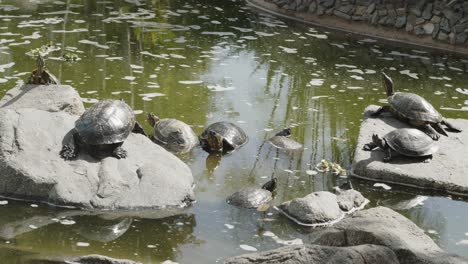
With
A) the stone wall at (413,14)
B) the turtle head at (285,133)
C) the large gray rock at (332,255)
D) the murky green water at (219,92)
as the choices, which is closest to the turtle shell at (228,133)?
the murky green water at (219,92)

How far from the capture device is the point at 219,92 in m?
11.6

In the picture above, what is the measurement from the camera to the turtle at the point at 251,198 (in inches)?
293

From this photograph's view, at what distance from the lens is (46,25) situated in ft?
49.3

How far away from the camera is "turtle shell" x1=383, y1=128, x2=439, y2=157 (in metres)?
8.63

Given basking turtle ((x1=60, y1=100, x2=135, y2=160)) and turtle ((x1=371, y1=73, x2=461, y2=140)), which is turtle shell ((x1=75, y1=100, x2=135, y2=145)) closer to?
basking turtle ((x1=60, y1=100, x2=135, y2=160))

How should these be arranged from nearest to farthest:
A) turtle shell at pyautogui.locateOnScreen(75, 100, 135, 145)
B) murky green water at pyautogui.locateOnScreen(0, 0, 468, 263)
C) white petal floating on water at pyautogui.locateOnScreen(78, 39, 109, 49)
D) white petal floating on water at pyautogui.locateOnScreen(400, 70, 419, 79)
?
1. murky green water at pyautogui.locateOnScreen(0, 0, 468, 263)
2. turtle shell at pyautogui.locateOnScreen(75, 100, 135, 145)
3. white petal floating on water at pyautogui.locateOnScreen(400, 70, 419, 79)
4. white petal floating on water at pyautogui.locateOnScreen(78, 39, 109, 49)

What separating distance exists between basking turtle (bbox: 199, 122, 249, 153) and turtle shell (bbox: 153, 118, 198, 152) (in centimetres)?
18

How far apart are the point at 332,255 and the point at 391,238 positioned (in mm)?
622

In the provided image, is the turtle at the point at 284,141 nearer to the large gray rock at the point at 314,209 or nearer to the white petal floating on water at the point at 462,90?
the large gray rock at the point at 314,209

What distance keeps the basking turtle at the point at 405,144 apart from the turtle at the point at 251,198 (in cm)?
177

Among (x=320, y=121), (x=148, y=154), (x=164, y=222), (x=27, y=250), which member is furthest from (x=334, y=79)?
(x=27, y=250)

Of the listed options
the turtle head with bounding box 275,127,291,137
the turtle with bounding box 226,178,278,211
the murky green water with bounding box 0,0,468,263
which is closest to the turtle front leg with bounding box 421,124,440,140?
the murky green water with bounding box 0,0,468,263

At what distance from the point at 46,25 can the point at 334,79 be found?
6.13 m

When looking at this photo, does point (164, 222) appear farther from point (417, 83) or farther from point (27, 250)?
point (417, 83)
